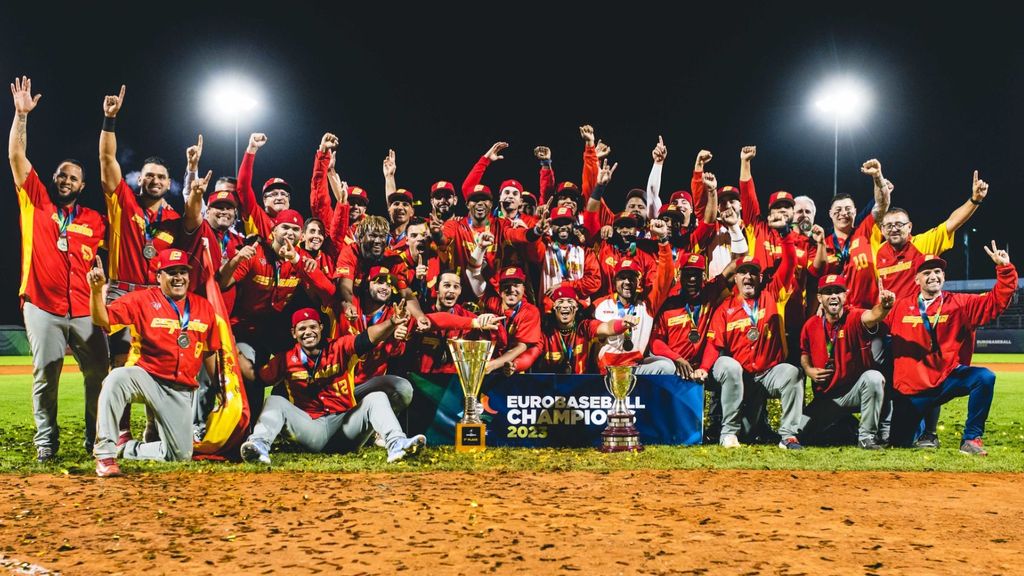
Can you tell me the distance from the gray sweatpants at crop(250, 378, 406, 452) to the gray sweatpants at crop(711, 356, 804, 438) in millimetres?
3438

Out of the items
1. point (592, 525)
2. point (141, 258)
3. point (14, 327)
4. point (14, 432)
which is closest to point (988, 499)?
point (592, 525)

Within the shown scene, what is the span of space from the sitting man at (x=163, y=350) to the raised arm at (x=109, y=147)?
3.05 ft

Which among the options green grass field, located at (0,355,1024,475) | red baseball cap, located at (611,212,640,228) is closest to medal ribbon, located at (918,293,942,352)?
green grass field, located at (0,355,1024,475)

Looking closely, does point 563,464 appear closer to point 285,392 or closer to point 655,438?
point 655,438

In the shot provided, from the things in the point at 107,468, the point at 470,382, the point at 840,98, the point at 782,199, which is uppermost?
the point at 840,98

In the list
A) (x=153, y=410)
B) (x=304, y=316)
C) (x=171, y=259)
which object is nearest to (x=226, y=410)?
(x=153, y=410)

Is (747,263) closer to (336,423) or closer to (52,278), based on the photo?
(336,423)

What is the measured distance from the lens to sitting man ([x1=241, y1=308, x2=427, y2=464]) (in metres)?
7.61

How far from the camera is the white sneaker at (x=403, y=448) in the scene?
7.27 m

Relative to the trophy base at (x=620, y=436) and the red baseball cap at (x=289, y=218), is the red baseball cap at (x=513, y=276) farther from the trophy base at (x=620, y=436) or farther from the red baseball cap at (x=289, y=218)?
the red baseball cap at (x=289, y=218)

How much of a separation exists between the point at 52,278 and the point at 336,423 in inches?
115

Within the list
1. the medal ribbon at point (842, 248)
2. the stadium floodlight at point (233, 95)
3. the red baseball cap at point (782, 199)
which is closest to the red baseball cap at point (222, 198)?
the red baseball cap at point (782, 199)

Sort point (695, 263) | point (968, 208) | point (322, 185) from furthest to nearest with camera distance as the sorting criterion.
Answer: point (322, 185)
point (695, 263)
point (968, 208)

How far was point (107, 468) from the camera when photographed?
6484 mm
